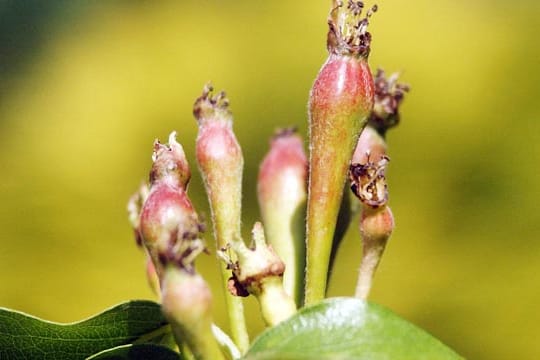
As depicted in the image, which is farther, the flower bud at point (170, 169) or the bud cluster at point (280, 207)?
the flower bud at point (170, 169)

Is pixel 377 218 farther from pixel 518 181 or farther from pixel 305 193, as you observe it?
pixel 518 181

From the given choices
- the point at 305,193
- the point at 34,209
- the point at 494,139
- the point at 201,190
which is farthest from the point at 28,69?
the point at 305,193

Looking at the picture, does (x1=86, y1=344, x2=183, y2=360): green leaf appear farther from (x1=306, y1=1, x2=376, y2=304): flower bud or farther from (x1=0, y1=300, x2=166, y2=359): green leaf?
(x1=306, y1=1, x2=376, y2=304): flower bud

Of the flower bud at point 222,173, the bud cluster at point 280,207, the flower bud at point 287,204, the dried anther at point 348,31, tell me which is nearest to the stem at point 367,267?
the bud cluster at point 280,207

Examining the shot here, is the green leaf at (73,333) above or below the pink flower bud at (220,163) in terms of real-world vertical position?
below

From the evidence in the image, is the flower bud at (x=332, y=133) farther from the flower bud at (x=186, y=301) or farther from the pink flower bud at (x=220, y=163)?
the flower bud at (x=186, y=301)
